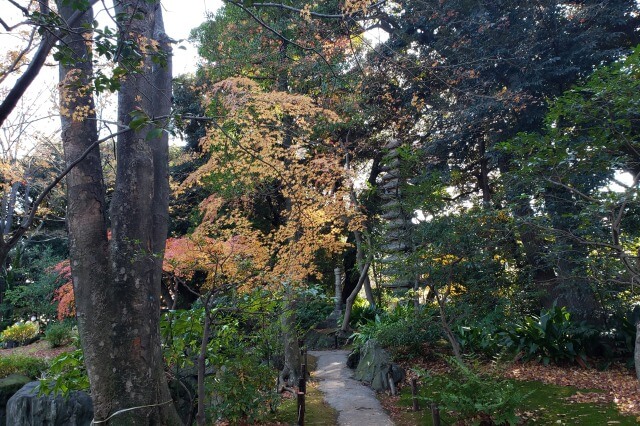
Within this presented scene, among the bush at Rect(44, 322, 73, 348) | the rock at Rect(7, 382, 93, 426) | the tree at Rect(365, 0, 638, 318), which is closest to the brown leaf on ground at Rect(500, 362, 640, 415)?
the tree at Rect(365, 0, 638, 318)

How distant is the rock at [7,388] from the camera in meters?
7.65

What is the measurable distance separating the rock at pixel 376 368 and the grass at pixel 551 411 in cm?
83

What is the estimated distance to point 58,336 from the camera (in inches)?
554

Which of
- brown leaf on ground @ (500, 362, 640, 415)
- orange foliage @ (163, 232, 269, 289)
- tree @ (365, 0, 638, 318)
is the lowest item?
brown leaf on ground @ (500, 362, 640, 415)

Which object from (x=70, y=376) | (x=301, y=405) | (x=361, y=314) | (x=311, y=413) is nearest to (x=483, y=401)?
(x=301, y=405)

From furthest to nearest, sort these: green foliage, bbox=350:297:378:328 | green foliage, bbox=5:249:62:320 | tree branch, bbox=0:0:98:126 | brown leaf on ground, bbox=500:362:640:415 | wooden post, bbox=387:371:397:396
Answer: green foliage, bbox=5:249:62:320 < green foliage, bbox=350:297:378:328 < wooden post, bbox=387:371:397:396 < brown leaf on ground, bbox=500:362:640:415 < tree branch, bbox=0:0:98:126

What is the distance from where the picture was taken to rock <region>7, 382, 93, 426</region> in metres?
6.31

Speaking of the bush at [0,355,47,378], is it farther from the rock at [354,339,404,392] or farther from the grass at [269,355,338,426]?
the rock at [354,339,404,392]

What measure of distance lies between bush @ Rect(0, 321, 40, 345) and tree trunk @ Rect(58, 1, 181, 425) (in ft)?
46.3

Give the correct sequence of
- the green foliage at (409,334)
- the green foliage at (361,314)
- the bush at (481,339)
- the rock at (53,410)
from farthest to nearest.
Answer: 1. the green foliage at (361,314)
2. the green foliage at (409,334)
3. the bush at (481,339)
4. the rock at (53,410)

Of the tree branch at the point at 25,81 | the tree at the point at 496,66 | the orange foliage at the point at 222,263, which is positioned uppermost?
the tree at the point at 496,66

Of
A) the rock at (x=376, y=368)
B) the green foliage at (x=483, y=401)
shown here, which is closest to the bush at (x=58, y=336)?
the rock at (x=376, y=368)

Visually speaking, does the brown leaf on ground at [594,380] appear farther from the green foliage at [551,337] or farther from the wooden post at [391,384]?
the wooden post at [391,384]

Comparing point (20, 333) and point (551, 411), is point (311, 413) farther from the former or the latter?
point (20, 333)
